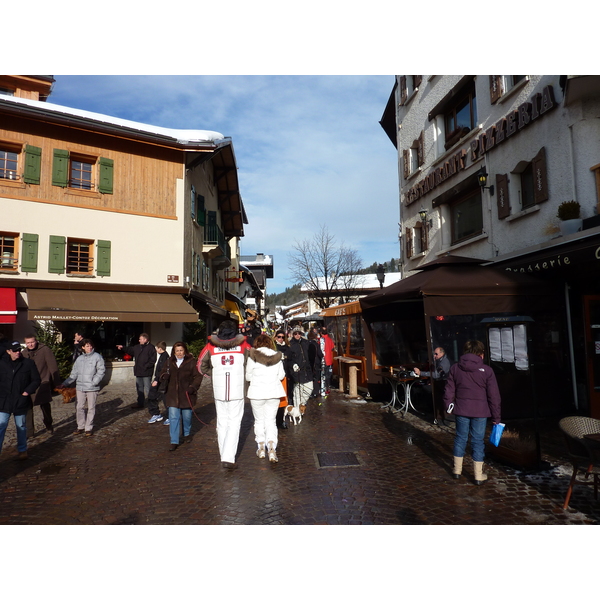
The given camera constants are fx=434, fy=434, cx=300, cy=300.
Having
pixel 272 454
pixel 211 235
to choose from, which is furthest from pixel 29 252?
pixel 272 454

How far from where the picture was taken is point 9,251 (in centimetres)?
1428

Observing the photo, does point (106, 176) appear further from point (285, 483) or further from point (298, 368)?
point (285, 483)

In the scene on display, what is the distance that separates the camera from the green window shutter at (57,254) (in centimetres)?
1459

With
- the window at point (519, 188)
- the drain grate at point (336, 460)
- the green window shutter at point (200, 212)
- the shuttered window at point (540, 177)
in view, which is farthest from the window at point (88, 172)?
the shuttered window at point (540, 177)

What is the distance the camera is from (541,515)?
429 centimetres

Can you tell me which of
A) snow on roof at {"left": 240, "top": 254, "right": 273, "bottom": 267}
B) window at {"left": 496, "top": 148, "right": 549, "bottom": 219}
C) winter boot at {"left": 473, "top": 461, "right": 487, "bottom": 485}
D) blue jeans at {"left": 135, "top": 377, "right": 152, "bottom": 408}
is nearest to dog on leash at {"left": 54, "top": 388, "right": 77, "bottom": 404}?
blue jeans at {"left": 135, "top": 377, "right": 152, "bottom": 408}

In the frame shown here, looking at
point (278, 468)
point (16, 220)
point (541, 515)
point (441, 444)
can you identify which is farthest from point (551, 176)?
point (16, 220)

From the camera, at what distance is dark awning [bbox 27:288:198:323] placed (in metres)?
13.5

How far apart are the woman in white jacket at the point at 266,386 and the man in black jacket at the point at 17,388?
322 centimetres

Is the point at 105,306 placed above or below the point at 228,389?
above

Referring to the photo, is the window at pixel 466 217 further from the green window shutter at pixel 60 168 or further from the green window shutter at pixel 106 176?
the green window shutter at pixel 60 168

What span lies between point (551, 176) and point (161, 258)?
1297 cm

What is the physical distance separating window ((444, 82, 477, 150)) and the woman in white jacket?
11.0 m

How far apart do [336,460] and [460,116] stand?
40.6 feet
